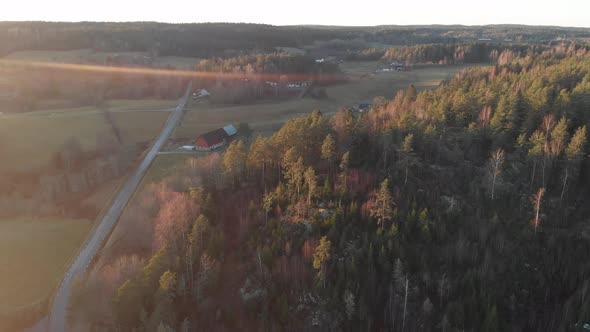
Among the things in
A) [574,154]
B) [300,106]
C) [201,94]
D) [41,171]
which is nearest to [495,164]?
[574,154]

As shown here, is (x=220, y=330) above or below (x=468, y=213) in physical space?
below

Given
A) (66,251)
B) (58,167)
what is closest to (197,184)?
(66,251)

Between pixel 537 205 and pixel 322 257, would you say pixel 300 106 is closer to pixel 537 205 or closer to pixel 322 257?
pixel 537 205

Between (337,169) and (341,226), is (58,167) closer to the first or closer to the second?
(337,169)

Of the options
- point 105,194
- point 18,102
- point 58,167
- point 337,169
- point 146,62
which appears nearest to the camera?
point 337,169

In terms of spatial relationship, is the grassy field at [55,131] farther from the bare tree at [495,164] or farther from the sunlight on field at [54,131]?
the bare tree at [495,164]

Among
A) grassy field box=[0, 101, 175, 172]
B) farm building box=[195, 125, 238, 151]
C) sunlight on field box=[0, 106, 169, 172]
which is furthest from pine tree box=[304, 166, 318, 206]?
grassy field box=[0, 101, 175, 172]

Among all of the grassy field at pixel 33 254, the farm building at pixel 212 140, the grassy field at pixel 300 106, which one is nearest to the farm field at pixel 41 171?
the grassy field at pixel 33 254
